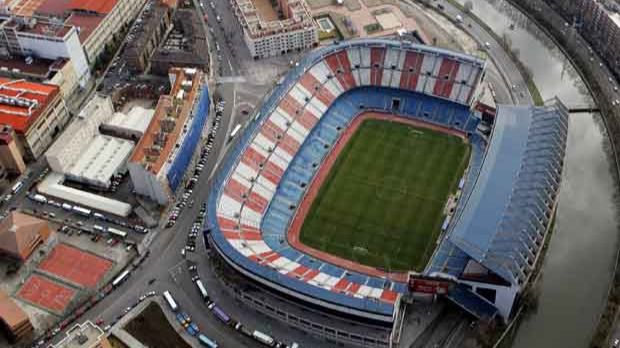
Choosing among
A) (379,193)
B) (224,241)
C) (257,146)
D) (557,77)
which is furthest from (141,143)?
(557,77)

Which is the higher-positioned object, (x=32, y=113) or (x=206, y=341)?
(x=32, y=113)

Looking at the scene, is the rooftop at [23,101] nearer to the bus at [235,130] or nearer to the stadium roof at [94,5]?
the stadium roof at [94,5]

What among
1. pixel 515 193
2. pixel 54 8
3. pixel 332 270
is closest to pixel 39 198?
pixel 332 270

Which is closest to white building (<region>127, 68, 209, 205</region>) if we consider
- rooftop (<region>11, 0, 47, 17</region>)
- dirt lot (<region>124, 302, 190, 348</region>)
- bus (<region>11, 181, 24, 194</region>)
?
bus (<region>11, 181, 24, 194</region>)

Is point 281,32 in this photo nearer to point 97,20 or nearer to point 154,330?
point 97,20

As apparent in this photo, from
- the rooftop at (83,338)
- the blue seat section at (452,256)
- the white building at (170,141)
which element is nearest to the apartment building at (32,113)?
the white building at (170,141)
